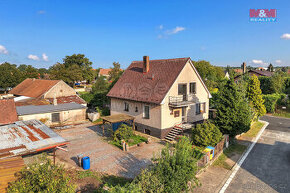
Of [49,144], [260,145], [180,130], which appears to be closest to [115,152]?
[49,144]

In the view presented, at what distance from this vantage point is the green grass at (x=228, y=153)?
16.2 meters

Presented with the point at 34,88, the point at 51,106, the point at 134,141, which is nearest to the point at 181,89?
the point at 134,141

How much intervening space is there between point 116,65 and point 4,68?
40082mm

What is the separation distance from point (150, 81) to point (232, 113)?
34.3 feet

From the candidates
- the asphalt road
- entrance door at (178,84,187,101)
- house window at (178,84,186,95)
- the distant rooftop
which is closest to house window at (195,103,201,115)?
entrance door at (178,84,187,101)

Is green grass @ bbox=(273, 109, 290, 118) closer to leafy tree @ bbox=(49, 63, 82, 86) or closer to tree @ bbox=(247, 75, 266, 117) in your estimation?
tree @ bbox=(247, 75, 266, 117)

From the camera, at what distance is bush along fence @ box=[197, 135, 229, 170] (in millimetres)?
14914

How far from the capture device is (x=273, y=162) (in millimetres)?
16812

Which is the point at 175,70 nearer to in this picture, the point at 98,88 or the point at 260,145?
the point at 260,145

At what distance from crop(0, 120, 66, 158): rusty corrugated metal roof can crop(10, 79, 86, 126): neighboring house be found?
28.2ft

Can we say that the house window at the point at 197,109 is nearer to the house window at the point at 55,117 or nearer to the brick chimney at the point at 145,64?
the brick chimney at the point at 145,64

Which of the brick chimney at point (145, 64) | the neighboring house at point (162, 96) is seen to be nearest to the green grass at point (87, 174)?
the neighboring house at point (162, 96)

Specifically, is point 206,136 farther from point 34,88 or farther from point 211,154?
point 34,88

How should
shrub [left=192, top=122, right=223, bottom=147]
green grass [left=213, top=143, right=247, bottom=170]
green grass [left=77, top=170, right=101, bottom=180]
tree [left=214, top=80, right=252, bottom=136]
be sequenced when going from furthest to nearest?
tree [left=214, top=80, right=252, bottom=136], shrub [left=192, top=122, right=223, bottom=147], green grass [left=213, top=143, right=247, bottom=170], green grass [left=77, top=170, right=101, bottom=180]
